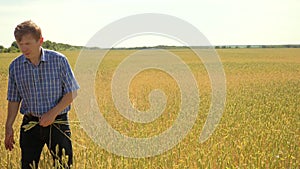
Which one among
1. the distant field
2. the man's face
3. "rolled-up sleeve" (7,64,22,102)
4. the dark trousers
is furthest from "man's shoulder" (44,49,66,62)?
the distant field

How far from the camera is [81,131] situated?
6.20 meters

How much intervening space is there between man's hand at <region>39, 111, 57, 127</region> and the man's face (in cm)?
53

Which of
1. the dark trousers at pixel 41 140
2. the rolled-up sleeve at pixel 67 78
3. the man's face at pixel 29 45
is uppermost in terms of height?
the man's face at pixel 29 45

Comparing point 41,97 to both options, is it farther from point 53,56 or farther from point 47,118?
point 53,56

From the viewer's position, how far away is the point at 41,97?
3.45m

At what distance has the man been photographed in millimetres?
3408

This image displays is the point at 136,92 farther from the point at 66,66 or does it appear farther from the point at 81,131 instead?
the point at 66,66

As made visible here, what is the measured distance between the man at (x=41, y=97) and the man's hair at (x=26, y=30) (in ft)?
0.31

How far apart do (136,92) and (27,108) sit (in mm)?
8480

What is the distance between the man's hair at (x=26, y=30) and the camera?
312cm

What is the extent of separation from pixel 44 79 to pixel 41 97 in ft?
0.56

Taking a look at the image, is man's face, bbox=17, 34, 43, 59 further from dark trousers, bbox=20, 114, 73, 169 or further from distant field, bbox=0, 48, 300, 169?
distant field, bbox=0, 48, 300, 169

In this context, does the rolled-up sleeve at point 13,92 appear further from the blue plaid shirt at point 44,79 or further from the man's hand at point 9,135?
the man's hand at point 9,135

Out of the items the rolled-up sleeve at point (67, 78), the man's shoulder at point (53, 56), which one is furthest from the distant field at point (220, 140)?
the man's shoulder at point (53, 56)
